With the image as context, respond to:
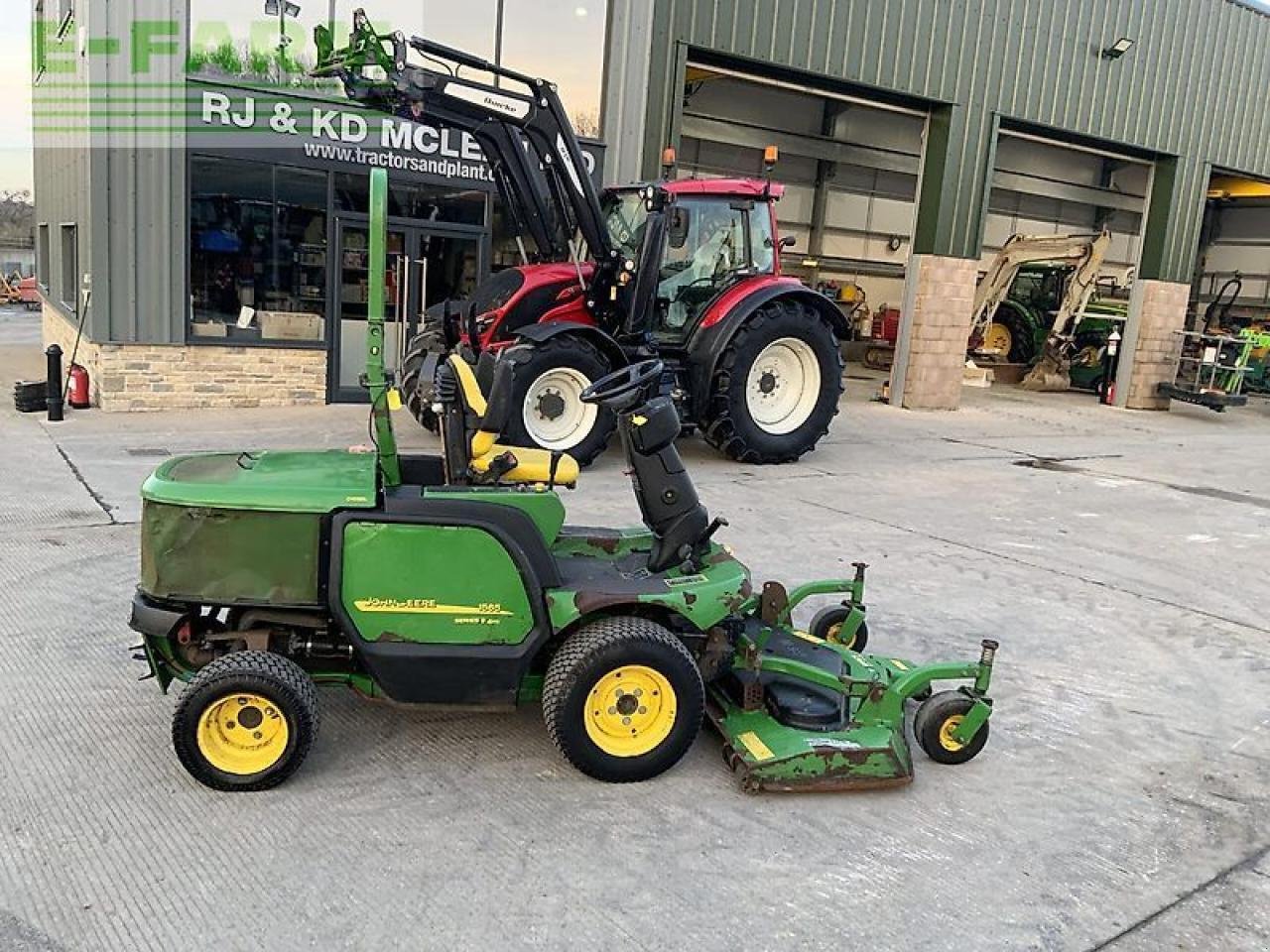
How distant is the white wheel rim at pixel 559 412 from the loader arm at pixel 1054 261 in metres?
11.1

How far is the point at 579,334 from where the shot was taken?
848 cm

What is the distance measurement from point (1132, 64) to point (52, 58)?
1475cm

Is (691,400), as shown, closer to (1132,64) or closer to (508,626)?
(508,626)

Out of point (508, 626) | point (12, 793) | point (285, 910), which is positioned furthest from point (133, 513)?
point (285, 910)

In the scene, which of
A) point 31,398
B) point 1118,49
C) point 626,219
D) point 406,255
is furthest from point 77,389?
point 1118,49

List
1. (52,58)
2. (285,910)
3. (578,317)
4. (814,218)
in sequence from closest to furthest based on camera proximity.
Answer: (285,910) < (578,317) < (52,58) < (814,218)

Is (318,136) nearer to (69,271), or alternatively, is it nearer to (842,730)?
(69,271)

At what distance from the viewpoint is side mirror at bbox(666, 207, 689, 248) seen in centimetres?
885

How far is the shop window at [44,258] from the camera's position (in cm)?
1565

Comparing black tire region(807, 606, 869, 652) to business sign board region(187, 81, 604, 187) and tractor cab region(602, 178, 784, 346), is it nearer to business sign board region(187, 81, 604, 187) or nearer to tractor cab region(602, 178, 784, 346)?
tractor cab region(602, 178, 784, 346)

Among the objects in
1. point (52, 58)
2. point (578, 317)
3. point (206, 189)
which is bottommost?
point (578, 317)

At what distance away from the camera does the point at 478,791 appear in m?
3.50

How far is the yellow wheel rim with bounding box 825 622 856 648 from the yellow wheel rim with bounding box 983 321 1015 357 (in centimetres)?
1670

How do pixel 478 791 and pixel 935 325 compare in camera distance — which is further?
pixel 935 325
